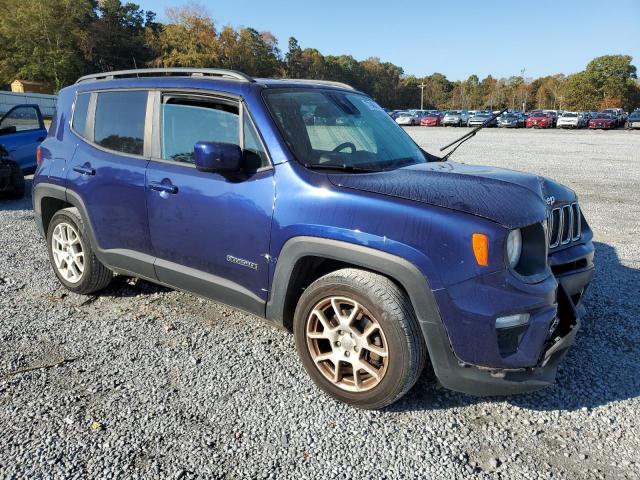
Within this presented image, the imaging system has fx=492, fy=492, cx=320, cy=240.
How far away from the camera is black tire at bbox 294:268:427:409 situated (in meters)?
2.59

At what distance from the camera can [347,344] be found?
9.32ft

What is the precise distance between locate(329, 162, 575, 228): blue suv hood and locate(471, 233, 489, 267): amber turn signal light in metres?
0.13

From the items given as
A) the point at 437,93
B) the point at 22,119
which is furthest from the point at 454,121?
the point at 437,93

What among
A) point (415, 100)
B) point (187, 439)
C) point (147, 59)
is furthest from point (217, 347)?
point (415, 100)

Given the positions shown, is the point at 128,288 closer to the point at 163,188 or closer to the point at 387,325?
the point at 163,188

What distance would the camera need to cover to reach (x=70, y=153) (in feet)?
13.8

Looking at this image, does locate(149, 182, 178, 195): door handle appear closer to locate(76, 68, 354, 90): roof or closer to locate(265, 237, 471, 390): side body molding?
locate(76, 68, 354, 90): roof

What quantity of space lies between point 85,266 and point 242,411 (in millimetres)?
2275

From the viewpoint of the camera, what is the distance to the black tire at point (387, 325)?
2592mm

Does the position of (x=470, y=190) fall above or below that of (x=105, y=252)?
above

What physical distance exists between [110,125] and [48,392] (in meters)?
2.09

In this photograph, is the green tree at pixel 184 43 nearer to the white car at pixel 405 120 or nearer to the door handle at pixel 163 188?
the white car at pixel 405 120

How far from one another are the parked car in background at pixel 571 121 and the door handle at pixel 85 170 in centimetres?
4880

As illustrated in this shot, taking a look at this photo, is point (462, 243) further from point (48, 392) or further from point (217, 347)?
point (48, 392)
